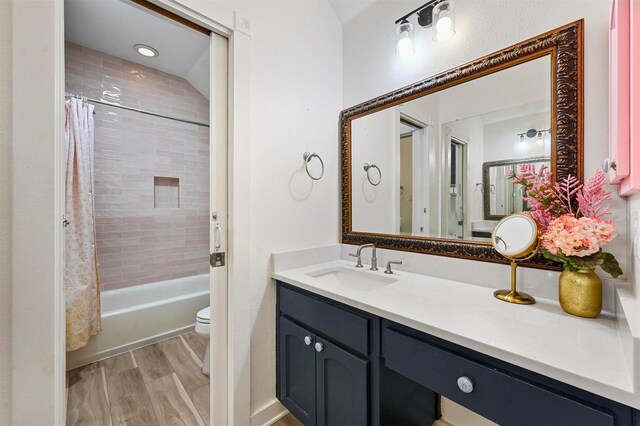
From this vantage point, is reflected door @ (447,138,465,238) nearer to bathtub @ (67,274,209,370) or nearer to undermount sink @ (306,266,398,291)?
undermount sink @ (306,266,398,291)

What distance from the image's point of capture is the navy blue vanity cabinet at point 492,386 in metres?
0.59

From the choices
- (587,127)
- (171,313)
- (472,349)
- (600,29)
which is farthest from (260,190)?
(171,313)

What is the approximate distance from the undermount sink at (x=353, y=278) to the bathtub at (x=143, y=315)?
1679 mm

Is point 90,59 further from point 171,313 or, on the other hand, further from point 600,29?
point 600,29

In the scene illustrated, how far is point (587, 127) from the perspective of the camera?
3.18ft

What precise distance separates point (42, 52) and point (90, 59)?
6.01 ft

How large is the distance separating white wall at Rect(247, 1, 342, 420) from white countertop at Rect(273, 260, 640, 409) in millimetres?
379

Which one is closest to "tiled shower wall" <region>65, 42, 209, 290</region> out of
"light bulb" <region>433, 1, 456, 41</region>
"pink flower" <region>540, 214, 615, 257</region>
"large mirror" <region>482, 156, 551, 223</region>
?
"light bulb" <region>433, 1, 456, 41</region>

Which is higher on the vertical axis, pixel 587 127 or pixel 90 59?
pixel 90 59

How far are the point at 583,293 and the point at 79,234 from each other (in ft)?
9.46

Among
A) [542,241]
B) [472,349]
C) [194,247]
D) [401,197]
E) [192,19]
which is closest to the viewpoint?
[472,349]

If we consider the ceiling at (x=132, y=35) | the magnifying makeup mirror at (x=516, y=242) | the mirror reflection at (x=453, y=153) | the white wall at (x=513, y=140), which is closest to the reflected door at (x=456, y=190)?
the mirror reflection at (x=453, y=153)

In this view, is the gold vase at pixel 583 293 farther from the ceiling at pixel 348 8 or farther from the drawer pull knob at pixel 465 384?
A: the ceiling at pixel 348 8

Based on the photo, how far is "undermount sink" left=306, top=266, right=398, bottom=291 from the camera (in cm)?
143
